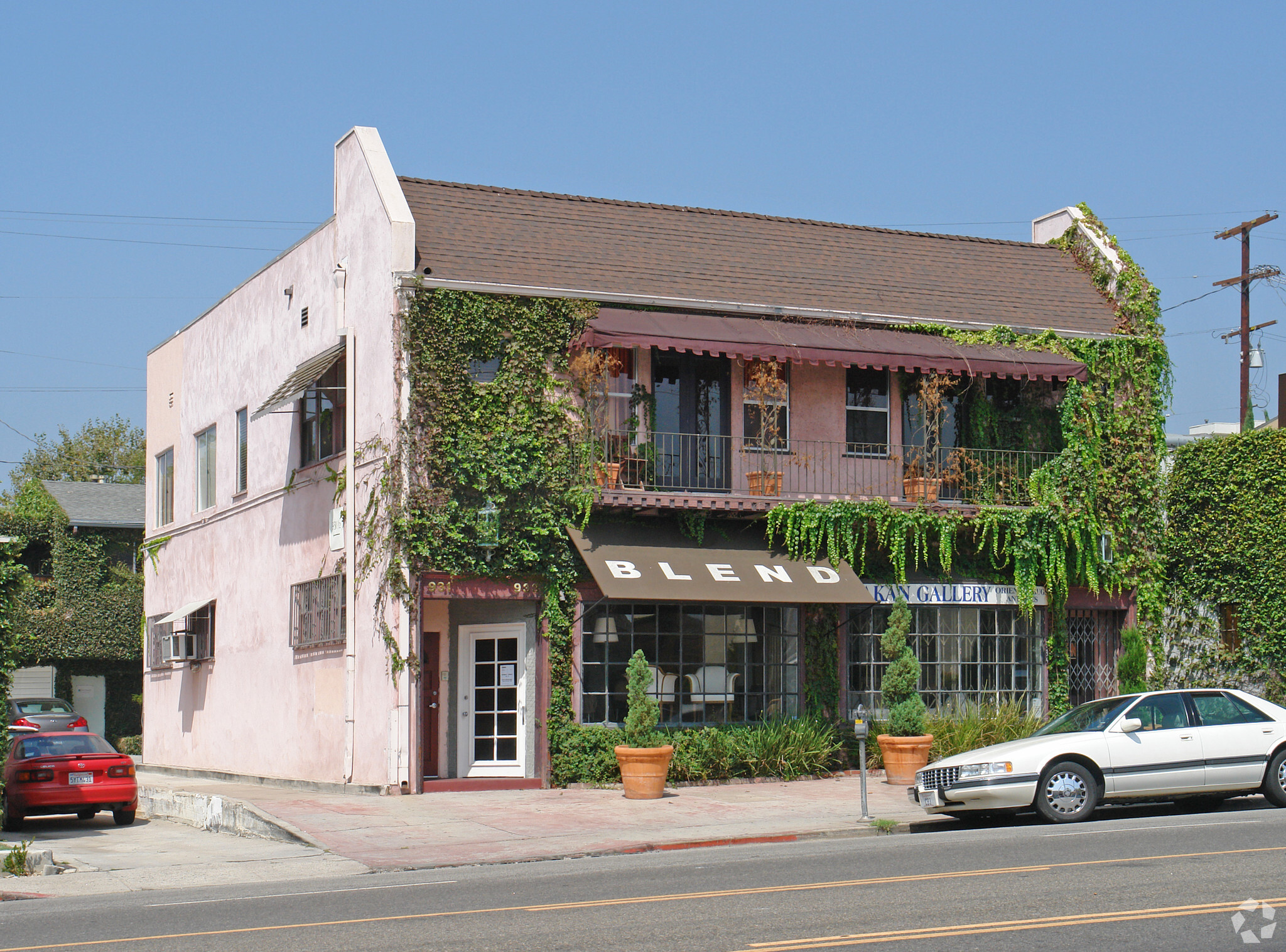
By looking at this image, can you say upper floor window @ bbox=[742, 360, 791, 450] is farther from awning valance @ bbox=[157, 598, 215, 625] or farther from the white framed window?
awning valance @ bbox=[157, 598, 215, 625]

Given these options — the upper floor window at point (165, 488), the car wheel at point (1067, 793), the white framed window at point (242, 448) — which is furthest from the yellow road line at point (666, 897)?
the upper floor window at point (165, 488)

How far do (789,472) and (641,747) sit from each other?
514 centimetres

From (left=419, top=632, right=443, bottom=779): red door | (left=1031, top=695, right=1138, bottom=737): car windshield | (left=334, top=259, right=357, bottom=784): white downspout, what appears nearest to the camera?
(left=1031, top=695, right=1138, bottom=737): car windshield

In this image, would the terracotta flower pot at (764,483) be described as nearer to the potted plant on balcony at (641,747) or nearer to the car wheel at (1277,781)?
the potted plant on balcony at (641,747)

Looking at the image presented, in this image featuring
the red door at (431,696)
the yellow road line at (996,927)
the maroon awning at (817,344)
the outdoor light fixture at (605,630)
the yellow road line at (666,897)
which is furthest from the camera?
the red door at (431,696)

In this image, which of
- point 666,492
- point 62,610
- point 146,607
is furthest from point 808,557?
point 62,610

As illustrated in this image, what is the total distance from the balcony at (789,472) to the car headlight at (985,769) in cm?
641

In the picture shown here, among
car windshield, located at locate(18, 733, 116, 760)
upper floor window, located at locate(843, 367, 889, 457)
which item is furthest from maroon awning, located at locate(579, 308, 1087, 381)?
car windshield, located at locate(18, 733, 116, 760)

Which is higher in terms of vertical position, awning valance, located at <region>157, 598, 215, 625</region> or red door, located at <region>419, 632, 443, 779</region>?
awning valance, located at <region>157, 598, 215, 625</region>

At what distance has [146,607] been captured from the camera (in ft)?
99.0

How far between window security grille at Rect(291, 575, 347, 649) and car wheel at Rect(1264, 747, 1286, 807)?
1205 cm

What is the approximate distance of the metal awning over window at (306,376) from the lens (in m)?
21.7

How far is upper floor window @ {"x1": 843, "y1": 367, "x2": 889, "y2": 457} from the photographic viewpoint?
22219mm

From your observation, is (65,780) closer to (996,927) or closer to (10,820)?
(10,820)
